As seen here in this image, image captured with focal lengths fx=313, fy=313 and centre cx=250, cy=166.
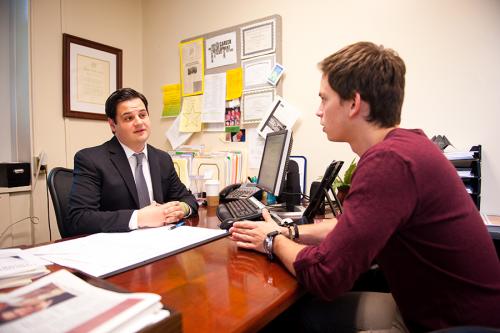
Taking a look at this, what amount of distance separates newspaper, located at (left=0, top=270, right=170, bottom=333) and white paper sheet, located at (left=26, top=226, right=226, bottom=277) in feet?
0.94

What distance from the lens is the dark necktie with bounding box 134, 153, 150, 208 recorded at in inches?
60.9

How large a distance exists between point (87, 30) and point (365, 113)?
2.36 m

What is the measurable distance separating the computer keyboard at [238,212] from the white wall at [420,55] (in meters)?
0.65

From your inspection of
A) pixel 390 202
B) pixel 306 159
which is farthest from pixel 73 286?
pixel 306 159

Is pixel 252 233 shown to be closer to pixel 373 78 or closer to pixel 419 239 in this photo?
pixel 419 239

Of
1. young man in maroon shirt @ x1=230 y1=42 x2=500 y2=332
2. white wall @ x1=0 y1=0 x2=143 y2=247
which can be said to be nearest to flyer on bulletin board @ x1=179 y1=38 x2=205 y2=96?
white wall @ x1=0 y1=0 x2=143 y2=247

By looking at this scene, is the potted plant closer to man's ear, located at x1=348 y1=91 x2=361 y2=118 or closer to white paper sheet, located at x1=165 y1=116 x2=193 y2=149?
man's ear, located at x1=348 y1=91 x2=361 y2=118

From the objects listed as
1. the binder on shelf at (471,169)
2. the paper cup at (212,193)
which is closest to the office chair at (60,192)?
Answer: the paper cup at (212,193)

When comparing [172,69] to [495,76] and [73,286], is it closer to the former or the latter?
[495,76]

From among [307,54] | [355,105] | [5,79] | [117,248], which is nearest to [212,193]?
[117,248]

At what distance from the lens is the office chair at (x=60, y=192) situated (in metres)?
1.43

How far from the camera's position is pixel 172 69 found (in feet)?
8.41

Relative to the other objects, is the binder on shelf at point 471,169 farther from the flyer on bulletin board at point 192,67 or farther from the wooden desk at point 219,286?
the flyer on bulletin board at point 192,67

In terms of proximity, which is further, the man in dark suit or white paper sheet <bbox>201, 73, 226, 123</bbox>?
white paper sheet <bbox>201, 73, 226, 123</bbox>
